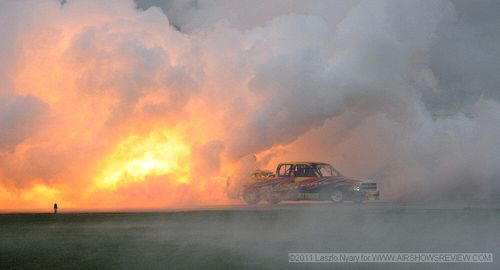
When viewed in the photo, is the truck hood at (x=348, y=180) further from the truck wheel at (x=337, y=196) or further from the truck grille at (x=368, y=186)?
the truck wheel at (x=337, y=196)

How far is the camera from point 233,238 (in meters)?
22.7

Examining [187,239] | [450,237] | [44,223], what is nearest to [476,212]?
[450,237]

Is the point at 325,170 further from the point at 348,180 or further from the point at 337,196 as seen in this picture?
the point at 337,196

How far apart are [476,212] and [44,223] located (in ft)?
64.3

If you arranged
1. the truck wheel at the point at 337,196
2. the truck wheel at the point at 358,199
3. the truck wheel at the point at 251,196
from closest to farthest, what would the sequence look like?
the truck wheel at the point at 358,199 → the truck wheel at the point at 337,196 → the truck wheel at the point at 251,196

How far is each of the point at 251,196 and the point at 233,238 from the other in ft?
69.6

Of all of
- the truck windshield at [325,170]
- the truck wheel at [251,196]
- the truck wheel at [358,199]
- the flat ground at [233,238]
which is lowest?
the flat ground at [233,238]

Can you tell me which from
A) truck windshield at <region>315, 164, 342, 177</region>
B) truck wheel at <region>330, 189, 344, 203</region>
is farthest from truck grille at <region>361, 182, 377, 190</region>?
truck windshield at <region>315, 164, 342, 177</region>

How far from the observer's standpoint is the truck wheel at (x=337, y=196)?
42.0 m

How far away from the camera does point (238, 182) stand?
1764 inches

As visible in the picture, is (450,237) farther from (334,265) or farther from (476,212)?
(476,212)

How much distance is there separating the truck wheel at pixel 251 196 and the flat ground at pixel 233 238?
10.3 metres

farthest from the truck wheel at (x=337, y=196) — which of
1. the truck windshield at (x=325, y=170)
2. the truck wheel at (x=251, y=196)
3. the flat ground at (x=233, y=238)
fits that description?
the flat ground at (x=233, y=238)

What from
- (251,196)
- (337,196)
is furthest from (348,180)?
(251,196)
